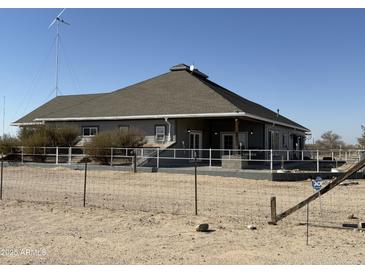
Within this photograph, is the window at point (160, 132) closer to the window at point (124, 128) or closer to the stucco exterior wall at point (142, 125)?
the stucco exterior wall at point (142, 125)

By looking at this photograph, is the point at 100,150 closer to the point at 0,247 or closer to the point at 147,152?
the point at 147,152

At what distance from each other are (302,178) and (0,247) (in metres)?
15.3

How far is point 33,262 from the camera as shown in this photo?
20.0ft

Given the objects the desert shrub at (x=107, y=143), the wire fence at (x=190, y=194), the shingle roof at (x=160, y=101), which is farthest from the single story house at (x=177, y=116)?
the wire fence at (x=190, y=194)

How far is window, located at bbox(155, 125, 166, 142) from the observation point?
87.5 ft

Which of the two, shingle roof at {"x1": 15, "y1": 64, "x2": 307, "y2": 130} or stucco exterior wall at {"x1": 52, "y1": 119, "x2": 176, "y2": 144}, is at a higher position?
shingle roof at {"x1": 15, "y1": 64, "x2": 307, "y2": 130}

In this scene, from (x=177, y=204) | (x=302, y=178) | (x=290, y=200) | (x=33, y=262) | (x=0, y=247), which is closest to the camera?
(x=33, y=262)

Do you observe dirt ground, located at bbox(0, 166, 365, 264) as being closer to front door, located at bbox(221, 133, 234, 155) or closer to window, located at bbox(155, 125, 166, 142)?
window, located at bbox(155, 125, 166, 142)

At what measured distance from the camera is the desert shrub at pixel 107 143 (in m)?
24.9

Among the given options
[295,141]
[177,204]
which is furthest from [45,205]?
[295,141]

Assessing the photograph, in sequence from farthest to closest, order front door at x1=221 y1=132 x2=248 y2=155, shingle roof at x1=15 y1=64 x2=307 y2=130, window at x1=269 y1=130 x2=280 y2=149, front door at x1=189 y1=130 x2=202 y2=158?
1. window at x1=269 y1=130 x2=280 y2=149
2. front door at x1=221 y1=132 x2=248 y2=155
3. front door at x1=189 y1=130 x2=202 y2=158
4. shingle roof at x1=15 y1=64 x2=307 y2=130

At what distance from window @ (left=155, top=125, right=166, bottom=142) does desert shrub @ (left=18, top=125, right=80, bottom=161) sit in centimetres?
539

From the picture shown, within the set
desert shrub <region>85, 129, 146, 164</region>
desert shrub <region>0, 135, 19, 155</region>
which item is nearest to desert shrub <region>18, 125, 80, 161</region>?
desert shrub <region>0, 135, 19, 155</region>

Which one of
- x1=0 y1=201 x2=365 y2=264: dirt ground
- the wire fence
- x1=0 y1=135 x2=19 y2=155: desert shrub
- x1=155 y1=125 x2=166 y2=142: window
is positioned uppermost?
x1=155 y1=125 x2=166 y2=142: window
